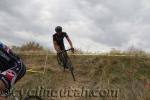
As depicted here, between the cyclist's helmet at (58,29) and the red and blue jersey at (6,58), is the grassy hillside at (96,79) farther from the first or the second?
the red and blue jersey at (6,58)

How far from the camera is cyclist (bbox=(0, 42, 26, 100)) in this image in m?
8.52

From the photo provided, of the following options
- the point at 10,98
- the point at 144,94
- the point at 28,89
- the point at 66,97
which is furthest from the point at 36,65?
the point at 10,98

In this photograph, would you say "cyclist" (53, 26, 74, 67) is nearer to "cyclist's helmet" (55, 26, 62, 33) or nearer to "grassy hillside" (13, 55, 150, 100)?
"cyclist's helmet" (55, 26, 62, 33)

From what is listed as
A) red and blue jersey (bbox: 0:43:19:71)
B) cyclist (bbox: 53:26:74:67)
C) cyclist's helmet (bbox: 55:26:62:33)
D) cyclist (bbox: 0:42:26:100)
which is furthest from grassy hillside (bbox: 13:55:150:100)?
red and blue jersey (bbox: 0:43:19:71)

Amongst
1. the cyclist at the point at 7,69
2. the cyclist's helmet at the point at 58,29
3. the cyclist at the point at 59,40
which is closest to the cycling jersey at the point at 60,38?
the cyclist at the point at 59,40

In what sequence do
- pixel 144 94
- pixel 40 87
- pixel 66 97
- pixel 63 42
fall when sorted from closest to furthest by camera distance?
pixel 144 94 < pixel 66 97 < pixel 40 87 < pixel 63 42

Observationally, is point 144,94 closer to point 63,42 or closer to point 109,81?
point 109,81

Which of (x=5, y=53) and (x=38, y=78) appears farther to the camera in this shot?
(x=38, y=78)

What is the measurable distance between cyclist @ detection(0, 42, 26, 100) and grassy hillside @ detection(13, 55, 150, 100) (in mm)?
5049

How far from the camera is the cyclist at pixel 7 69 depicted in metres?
8.52

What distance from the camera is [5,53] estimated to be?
8562 millimetres

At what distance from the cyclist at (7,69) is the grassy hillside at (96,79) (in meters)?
5.05

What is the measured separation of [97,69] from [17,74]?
9365mm

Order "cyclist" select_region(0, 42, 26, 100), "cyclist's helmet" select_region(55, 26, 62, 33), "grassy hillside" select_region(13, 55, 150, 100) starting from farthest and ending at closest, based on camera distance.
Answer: "cyclist's helmet" select_region(55, 26, 62, 33) → "grassy hillside" select_region(13, 55, 150, 100) → "cyclist" select_region(0, 42, 26, 100)
